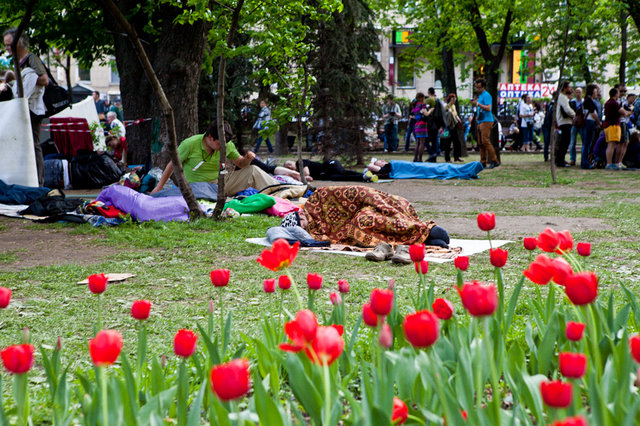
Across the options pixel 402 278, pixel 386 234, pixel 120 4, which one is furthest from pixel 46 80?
pixel 402 278

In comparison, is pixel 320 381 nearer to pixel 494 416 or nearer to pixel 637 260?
pixel 494 416

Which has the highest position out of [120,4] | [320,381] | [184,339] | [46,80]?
[120,4]

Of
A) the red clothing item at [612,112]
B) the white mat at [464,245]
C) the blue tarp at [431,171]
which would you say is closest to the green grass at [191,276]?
the white mat at [464,245]

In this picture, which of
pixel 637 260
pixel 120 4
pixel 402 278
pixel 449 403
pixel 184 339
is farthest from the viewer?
pixel 120 4

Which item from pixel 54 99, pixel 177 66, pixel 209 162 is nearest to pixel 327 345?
pixel 209 162

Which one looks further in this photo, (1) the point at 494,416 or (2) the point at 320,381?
(2) the point at 320,381

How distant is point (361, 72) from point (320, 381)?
1791 cm

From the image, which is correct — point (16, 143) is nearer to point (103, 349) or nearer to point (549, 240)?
point (549, 240)

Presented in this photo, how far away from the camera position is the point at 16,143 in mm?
10734

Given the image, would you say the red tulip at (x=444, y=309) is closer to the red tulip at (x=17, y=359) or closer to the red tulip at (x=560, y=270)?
the red tulip at (x=560, y=270)

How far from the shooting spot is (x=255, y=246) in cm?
687

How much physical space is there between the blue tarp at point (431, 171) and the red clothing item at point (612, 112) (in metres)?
3.61

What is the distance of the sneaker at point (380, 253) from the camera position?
6.02 meters

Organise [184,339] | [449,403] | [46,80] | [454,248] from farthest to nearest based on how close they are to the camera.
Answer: [46,80] → [454,248] → [184,339] → [449,403]
